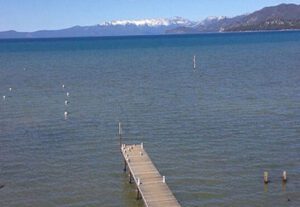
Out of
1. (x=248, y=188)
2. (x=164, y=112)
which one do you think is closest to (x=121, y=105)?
(x=164, y=112)

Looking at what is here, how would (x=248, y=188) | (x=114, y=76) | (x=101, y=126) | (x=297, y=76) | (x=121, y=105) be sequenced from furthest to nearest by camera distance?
(x=114, y=76), (x=297, y=76), (x=121, y=105), (x=101, y=126), (x=248, y=188)

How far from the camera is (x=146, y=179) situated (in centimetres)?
3647

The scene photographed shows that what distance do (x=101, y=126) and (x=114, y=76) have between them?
46466mm

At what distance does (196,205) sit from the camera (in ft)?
114

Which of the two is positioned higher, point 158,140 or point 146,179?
point 146,179

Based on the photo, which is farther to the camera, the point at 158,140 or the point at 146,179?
the point at 158,140

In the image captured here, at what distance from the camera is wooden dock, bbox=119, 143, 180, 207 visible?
3294 cm

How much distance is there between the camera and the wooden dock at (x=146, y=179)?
32938mm

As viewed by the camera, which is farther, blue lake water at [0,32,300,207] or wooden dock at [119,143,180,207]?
blue lake water at [0,32,300,207]

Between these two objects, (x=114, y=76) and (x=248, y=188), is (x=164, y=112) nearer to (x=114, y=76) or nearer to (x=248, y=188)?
(x=248, y=188)

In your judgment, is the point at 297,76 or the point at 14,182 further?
the point at 297,76

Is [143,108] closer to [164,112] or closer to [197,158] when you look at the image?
[164,112]

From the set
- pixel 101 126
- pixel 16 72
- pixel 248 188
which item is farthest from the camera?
pixel 16 72

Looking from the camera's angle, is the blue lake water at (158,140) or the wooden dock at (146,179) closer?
the wooden dock at (146,179)
